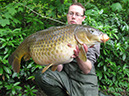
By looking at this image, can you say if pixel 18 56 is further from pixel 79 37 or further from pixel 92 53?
pixel 92 53

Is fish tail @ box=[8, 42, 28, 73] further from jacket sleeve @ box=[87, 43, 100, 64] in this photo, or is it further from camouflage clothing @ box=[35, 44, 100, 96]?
jacket sleeve @ box=[87, 43, 100, 64]

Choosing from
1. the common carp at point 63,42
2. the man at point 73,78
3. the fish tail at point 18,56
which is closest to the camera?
the common carp at point 63,42

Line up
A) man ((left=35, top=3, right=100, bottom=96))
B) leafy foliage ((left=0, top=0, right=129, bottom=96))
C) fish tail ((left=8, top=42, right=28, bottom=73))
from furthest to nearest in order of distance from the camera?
leafy foliage ((left=0, top=0, right=129, bottom=96)) < man ((left=35, top=3, right=100, bottom=96)) < fish tail ((left=8, top=42, right=28, bottom=73))

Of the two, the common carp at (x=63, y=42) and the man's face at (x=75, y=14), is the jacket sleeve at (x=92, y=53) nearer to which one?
the man's face at (x=75, y=14)

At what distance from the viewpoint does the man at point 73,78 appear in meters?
1.81

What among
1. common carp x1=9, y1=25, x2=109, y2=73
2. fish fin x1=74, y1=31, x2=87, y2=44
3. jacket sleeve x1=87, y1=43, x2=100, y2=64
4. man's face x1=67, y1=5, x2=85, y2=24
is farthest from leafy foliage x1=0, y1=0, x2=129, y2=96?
fish fin x1=74, y1=31, x2=87, y2=44

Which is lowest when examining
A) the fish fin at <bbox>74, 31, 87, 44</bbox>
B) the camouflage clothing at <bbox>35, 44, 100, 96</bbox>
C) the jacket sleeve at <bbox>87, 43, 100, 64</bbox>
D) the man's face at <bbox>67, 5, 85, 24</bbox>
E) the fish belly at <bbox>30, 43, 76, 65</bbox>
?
the camouflage clothing at <bbox>35, 44, 100, 96</bbox>

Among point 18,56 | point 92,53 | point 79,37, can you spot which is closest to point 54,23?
point 92,53

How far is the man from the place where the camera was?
5.93 ft

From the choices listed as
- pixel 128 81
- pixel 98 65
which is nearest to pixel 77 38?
pixel 98 65

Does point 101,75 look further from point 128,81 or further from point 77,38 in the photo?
point 77,38

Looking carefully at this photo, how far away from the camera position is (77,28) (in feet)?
4.25

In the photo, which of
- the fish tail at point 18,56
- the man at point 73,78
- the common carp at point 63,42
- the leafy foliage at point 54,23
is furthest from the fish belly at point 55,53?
the leafy foliage at point 54,23

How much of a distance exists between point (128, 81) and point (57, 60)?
253 cm
